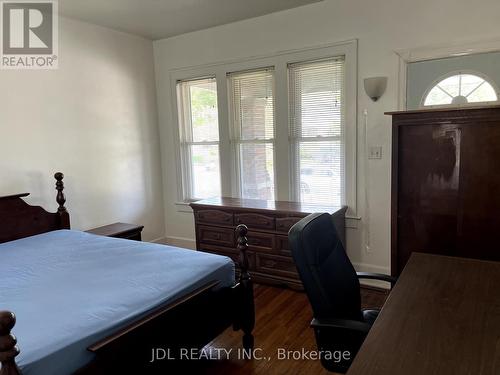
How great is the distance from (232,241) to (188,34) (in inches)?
94.6

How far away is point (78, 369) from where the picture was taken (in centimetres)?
147

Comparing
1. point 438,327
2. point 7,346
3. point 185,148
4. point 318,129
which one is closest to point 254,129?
point 318,129

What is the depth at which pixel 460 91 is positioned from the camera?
2916mm

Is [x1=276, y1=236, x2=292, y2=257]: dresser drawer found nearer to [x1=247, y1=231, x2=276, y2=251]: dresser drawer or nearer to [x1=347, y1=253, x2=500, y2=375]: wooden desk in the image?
[x1=247, y1=231, x2=276, y2=251]: dresser drawer

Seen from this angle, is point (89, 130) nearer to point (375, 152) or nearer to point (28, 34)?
point (28, 34)

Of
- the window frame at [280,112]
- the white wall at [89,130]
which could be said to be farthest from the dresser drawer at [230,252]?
the white wall at [89,130]

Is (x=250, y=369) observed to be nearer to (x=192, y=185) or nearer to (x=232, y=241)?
(x=232, y=241)

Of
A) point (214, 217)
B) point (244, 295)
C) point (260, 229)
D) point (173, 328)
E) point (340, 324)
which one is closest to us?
point (340, 324)

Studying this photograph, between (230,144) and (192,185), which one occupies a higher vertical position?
(230,144)

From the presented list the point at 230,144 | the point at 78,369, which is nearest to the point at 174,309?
the point at 78,369

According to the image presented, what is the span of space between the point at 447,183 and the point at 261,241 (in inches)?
65.1

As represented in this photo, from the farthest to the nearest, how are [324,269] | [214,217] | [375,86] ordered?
[214,217]
[375,86]
[324,269]

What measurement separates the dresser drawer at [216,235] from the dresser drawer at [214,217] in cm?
7

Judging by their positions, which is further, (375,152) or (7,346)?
(375,152)
